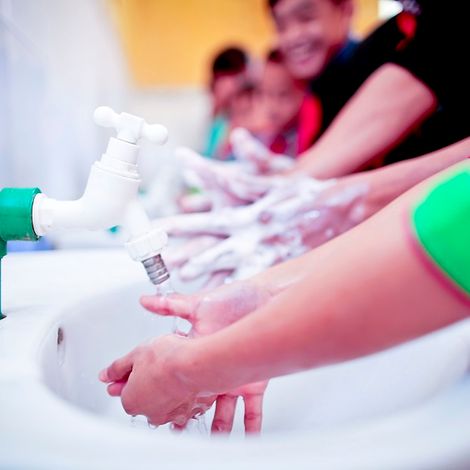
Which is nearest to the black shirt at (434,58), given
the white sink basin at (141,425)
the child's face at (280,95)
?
the white sink basin at (141,425)

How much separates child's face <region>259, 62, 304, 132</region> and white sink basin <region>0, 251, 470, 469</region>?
3.27 feet

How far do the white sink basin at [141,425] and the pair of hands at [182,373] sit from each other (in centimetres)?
2

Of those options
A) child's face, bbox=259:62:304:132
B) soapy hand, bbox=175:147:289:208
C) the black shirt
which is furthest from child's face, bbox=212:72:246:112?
soapy hand, bbox=175:147:289:208

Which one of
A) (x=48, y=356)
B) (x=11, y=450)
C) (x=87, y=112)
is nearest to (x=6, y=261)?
(x=48, y=356)

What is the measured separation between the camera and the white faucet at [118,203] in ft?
1.11

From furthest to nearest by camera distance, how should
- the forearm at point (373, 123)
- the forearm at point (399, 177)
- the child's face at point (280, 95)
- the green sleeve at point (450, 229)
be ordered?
the child's face at point (280, 95) < the forearm at point (373, 123) < the forearm at point (399, 177) < the green sleeve at point (450, 229)

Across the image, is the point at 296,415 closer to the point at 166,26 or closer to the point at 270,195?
the point at 270,195

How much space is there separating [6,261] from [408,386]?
426 mm

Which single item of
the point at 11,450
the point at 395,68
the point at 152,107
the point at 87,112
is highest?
the point at 152,107

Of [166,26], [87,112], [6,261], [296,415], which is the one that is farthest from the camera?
[166,26]

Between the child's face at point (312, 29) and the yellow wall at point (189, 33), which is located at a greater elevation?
the yellow wall at point (189, 33)

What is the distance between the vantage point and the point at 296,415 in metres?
0.44

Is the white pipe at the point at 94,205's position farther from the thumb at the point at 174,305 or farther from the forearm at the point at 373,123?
the forearm at the point at 373,123

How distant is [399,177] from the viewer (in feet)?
1.82
